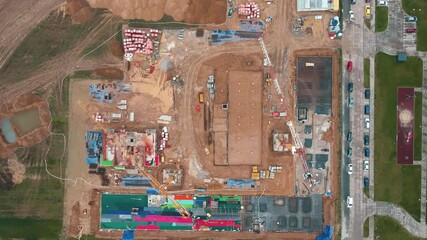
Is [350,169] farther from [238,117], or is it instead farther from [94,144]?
[94,144]

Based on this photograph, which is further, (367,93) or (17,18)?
(17,18)

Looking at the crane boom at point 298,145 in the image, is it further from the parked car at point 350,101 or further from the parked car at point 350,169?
the parked car at point 350,101

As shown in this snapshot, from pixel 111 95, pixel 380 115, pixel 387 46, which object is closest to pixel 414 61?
pixel 387 46

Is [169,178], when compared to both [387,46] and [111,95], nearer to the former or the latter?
[111,95]

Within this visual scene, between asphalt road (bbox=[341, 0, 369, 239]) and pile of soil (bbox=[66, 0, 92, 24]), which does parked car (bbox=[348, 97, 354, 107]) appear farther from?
pile of soil (bbox=[66, 0, 92, 24])

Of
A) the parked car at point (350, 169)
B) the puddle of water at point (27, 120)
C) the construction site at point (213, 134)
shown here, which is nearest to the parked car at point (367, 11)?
the construction site at point (213, 134)

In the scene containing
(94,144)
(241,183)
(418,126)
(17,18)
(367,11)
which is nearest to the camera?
(367,11)

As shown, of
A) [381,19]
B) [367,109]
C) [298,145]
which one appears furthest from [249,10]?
[367,109]

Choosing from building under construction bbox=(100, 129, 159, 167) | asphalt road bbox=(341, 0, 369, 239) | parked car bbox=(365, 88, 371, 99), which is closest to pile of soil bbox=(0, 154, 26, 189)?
building under construction bbox=(100, 129, 159, 167)
